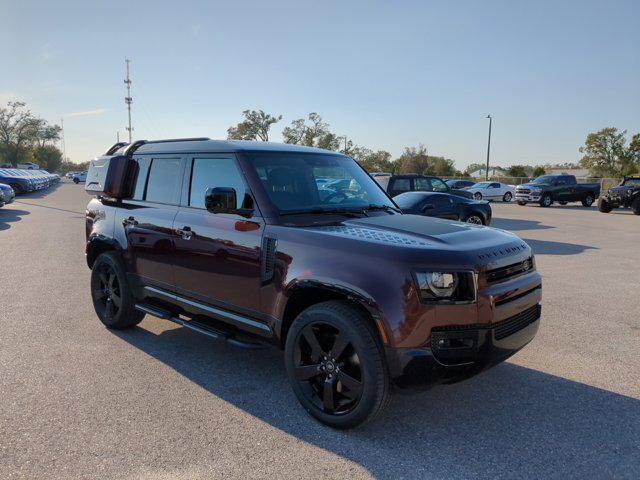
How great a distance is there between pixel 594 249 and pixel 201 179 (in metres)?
9.97

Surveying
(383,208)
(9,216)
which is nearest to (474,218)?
(383,208)

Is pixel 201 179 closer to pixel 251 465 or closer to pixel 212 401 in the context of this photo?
pixel 212 401

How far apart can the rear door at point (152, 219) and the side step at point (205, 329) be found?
24 cm

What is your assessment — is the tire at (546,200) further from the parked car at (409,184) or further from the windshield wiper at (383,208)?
the windshield wiper at (383,208)

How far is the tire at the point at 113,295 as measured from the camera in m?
4.97

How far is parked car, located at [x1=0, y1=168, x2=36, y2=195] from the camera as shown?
28.9m

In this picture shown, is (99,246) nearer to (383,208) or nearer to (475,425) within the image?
(383,208)

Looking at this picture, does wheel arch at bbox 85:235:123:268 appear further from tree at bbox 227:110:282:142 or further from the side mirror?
tree at bbox 227:110:282:142

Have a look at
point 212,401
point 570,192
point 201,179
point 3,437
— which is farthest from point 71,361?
point 570,192

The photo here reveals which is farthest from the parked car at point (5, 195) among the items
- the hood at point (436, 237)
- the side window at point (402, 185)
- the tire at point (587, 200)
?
the tire at point (587, 200)

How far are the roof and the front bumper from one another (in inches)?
80.9

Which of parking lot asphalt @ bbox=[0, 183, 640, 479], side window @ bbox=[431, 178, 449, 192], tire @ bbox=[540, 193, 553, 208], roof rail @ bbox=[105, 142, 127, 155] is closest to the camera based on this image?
parking lot asphalt @ bbox=[0, 183, 640, 479]

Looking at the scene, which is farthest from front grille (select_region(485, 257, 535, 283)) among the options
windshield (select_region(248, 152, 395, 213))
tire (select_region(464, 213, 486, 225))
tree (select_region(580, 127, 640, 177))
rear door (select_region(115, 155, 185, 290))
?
tree (select_region(580, 127, 640, 177))

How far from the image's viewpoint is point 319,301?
3.44 metres
